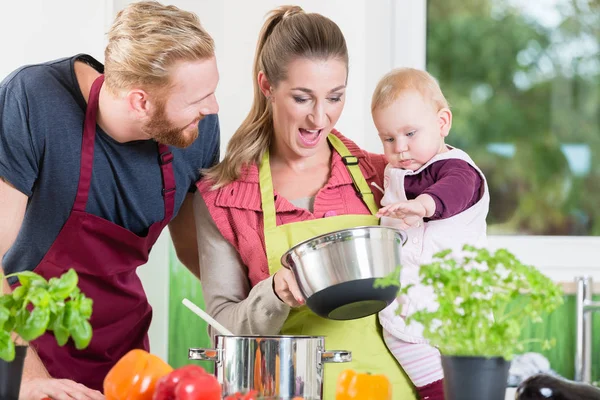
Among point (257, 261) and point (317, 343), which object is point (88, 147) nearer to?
point (257, 261)

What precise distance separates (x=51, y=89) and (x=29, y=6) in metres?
1.02

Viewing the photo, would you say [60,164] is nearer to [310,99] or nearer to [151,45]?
[151,45]

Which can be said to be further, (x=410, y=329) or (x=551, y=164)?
(x=551, y=164)

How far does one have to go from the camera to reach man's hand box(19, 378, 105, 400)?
157 cm

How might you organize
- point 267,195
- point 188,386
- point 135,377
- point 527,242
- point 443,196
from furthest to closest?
point 527,242, point 267,195, point 443,196, point 135,377, point 188,386

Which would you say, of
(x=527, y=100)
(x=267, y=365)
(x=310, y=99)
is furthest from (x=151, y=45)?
(x=527, y=100)

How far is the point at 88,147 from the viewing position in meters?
2.10

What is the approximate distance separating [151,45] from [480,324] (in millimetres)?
1247

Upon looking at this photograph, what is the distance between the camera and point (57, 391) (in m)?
1.60

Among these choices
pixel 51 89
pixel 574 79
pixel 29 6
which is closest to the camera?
pixel 51 89

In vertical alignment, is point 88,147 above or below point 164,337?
above

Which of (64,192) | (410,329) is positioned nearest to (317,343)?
(410,329)

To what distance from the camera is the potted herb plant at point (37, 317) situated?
1.04m

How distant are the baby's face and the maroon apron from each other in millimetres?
621
